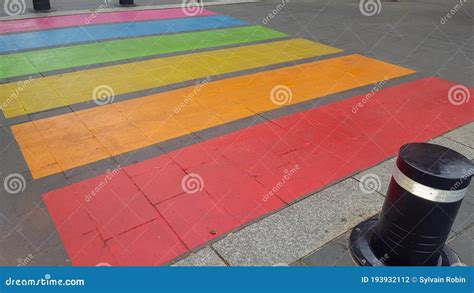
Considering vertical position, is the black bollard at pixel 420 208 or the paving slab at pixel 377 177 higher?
the black bollard at pixel 420 208

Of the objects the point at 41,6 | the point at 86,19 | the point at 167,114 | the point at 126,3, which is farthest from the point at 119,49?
the point at 126,3

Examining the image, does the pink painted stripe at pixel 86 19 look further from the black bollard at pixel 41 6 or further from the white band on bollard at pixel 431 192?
the white band on bollard at pixel 431 192

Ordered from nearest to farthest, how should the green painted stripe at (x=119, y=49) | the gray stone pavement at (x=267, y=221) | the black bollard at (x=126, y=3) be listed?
the gray stone pavement at (x=267, y=221), the green painted stripe at (x=119, y=49), the black bollard at (x=126, y=3)

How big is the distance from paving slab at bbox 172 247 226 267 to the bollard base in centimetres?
137

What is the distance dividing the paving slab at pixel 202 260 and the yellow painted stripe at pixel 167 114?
8.15ft

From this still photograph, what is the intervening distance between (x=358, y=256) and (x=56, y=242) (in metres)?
3.12

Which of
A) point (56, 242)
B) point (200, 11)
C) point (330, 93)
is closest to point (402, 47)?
point (330, 93)

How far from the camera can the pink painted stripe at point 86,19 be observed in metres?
12.3

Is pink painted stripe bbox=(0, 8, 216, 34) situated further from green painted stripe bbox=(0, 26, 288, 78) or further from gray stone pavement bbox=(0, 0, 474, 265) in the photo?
gray stone pavement bbox=(0, 0, 474, 265)

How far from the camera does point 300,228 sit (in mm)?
4137

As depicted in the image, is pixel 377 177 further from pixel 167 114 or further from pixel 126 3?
pixel 126 3

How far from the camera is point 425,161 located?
3.25m

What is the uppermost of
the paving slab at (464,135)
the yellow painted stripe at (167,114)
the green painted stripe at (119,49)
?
the green painted stripe at (119,49)

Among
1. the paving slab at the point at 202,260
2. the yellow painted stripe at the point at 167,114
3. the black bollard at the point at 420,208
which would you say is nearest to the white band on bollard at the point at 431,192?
the black bollard at the point at 420,208
